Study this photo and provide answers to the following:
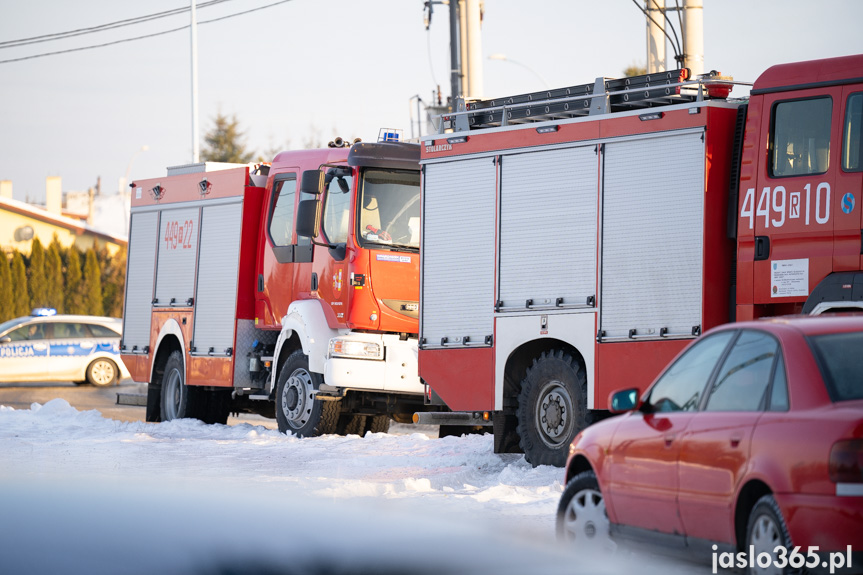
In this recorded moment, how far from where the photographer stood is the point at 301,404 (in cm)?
1620

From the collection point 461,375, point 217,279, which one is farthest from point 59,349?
point 461,375

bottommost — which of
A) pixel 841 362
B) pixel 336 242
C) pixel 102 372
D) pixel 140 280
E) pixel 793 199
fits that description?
pixel 102 372

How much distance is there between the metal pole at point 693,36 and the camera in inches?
677

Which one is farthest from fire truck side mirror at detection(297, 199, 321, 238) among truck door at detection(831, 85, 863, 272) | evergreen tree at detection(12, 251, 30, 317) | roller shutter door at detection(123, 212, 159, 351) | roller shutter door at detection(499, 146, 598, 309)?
evergreen tree at detection(12, 251, 30, 317)

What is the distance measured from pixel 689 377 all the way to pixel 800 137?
4216 millimetres

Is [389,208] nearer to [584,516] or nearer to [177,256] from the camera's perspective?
[177,256]

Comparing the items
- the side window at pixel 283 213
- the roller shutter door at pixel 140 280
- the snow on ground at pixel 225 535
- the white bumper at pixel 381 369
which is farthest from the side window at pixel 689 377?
the roller shutter door at pixel 140 280

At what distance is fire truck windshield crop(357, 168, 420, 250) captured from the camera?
1555 centimetres

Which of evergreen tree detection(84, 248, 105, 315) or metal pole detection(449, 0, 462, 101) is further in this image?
evergreen tree detection(84, 248, 105, 315)

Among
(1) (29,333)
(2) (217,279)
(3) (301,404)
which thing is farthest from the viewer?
(1) (29,333)

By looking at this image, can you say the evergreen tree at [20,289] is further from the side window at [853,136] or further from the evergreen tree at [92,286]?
the side window at [853,136]

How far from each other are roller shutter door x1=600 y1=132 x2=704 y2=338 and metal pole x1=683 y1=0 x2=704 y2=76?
6019mm

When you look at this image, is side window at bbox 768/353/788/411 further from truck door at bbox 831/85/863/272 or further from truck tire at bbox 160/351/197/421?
truck tire at bbox 160/351/197/421

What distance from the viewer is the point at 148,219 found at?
20281 millimetres
